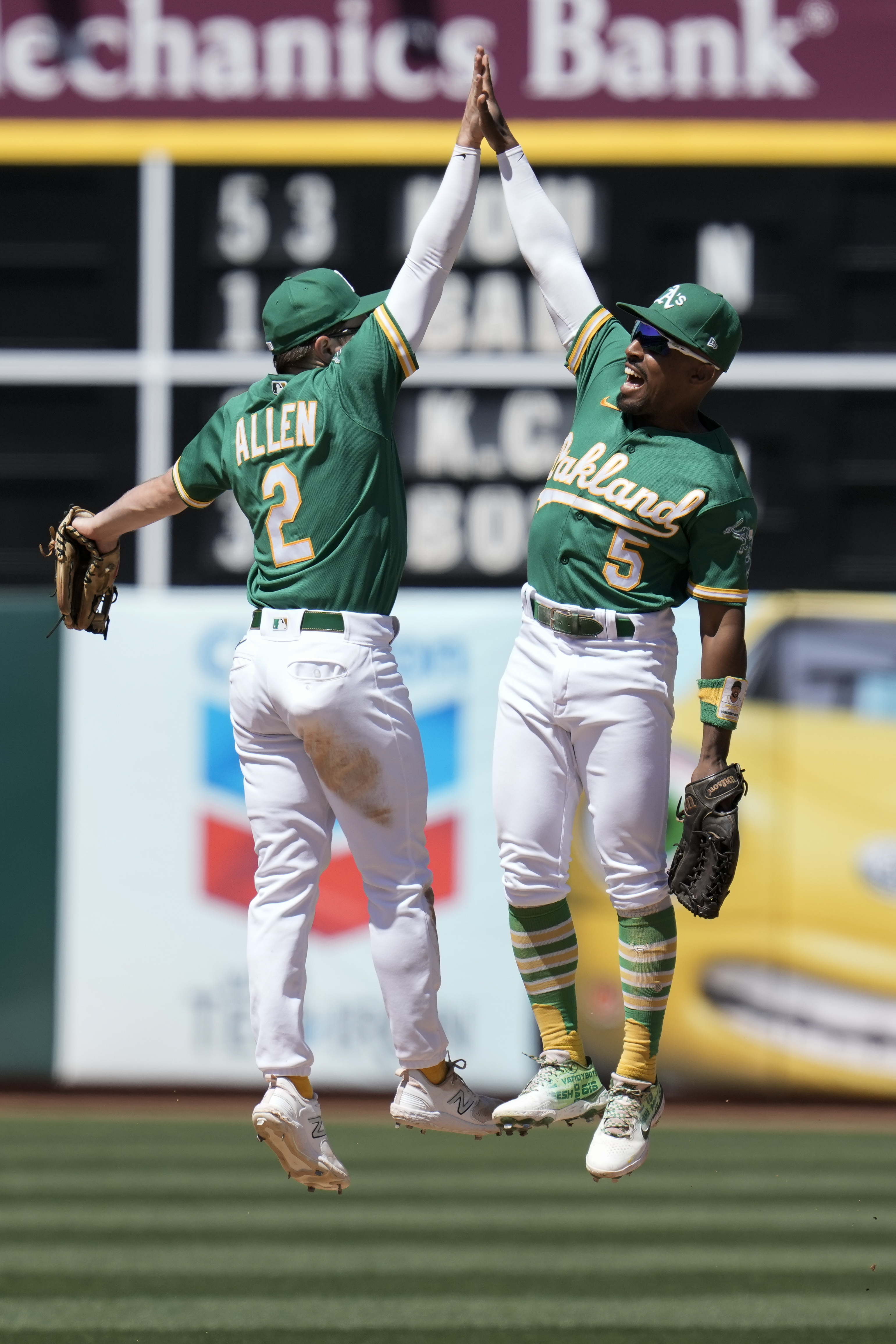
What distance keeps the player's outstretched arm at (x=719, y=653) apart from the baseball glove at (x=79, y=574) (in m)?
1.37

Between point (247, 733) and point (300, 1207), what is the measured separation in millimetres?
4258

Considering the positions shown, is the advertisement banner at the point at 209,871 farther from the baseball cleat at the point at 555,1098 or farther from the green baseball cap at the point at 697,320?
the green baseball cap at the point at 697,320

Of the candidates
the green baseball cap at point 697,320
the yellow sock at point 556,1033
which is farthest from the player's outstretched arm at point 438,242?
the yellow sock at point 556,1033

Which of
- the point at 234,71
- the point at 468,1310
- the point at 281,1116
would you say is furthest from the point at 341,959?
the point at 281,1116

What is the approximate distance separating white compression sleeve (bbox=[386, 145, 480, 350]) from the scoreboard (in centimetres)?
Result: 463

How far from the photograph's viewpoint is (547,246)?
15.7 ft

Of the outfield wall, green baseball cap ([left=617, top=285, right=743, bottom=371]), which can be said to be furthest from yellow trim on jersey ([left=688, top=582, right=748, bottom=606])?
the outfield wall

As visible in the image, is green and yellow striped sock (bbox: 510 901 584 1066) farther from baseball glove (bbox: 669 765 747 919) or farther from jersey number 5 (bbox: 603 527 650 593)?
jersey number 5 (bbox: 603 527 650 593)

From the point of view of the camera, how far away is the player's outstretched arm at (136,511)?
4.75m

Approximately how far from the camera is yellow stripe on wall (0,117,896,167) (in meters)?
9.27

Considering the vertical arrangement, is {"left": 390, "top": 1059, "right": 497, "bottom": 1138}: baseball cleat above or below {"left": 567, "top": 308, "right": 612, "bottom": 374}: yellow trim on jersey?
below

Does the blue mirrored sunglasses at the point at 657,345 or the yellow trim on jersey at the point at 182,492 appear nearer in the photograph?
the blue mirrored sunglasses at the point at 657,345

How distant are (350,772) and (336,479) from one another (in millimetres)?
641

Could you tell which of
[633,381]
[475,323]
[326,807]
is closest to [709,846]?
Answer: [326,807]
